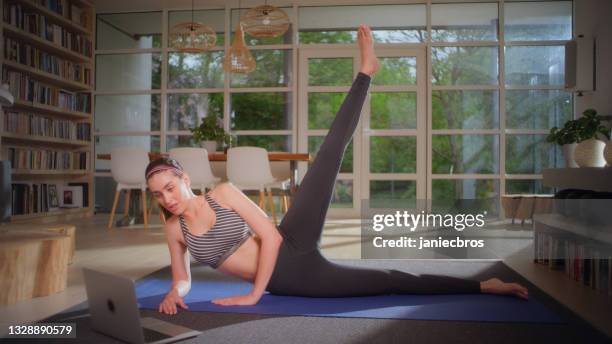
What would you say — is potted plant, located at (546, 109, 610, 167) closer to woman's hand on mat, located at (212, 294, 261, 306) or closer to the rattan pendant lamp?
woman's hand on mat, located at (212, 294, 261, 306)

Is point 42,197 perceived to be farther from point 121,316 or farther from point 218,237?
point 121,316

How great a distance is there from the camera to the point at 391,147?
6.84 m

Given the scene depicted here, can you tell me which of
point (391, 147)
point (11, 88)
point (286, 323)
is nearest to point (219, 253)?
point (286, 323)

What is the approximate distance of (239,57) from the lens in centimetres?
550

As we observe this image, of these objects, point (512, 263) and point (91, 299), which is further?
point (512, 263)

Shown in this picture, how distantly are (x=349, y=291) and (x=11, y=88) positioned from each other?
16.2 feet

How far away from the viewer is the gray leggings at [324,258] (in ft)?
6.73

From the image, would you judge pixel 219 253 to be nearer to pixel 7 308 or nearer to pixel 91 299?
pixel 91 299

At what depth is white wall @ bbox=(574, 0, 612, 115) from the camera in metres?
5.55

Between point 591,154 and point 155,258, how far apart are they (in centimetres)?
286

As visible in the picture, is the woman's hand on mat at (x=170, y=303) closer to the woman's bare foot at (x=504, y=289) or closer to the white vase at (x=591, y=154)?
the woman's bare foot at (x=504, y=289)

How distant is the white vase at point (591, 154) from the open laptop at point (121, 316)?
8.30 feet

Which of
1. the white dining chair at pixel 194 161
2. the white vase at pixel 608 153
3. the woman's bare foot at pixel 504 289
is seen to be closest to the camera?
the woman's bare foot at pixel 504 289

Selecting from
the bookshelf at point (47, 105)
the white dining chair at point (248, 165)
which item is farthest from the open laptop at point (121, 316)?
the bookshelf at point (47, 105)
